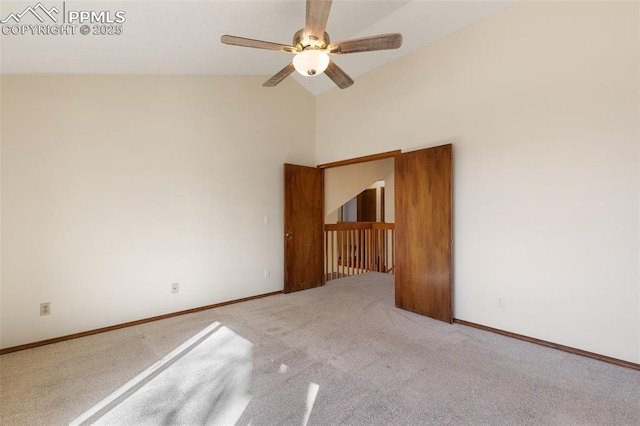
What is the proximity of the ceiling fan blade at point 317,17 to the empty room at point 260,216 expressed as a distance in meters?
0.02

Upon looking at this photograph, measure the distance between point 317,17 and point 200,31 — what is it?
4.78 feet

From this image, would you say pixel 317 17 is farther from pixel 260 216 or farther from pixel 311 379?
pixel 260 216

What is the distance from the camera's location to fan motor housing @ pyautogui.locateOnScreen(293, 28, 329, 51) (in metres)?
2.05

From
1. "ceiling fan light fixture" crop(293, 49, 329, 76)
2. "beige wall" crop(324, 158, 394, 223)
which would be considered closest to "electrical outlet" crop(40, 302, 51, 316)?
"ceiling fan light fixture" crop(293, 49, 329, 76)

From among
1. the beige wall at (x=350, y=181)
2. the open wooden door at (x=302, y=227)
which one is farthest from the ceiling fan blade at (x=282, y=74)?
the beige wall at (x=350, y=181)

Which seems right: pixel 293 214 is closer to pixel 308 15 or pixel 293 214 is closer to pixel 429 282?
pixel 429 282

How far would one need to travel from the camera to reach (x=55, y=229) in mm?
2752

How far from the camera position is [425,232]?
334cm

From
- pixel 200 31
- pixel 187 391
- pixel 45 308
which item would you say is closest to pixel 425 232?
pixel 187 391

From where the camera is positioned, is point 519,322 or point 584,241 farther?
point 519,322

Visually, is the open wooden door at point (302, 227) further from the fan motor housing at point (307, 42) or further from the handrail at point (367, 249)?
the fan motor housing at point (307, 42)

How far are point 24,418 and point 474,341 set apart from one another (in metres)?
3.40

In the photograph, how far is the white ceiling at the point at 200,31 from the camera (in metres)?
2.25

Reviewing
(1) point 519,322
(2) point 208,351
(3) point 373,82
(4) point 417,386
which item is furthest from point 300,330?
(3) point 373,82
